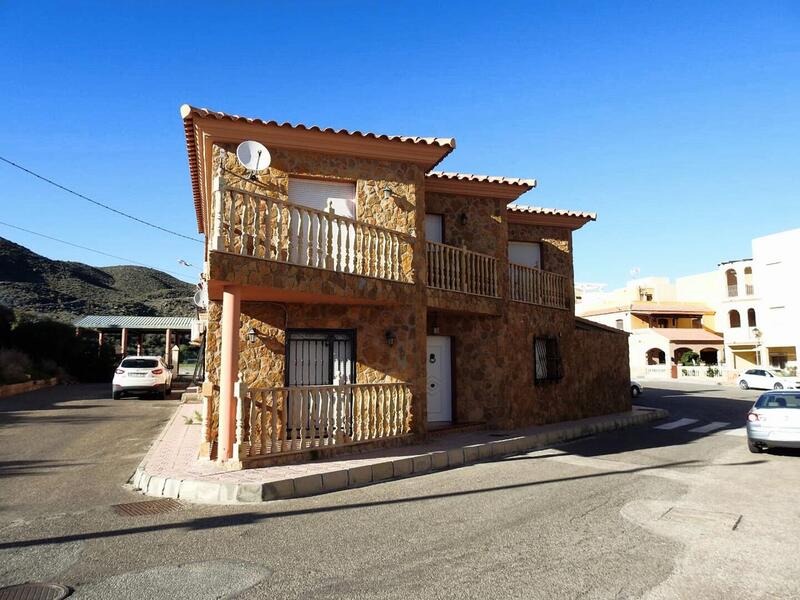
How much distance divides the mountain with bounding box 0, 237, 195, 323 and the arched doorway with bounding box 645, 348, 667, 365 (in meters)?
41.4

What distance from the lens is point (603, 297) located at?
61562 mm

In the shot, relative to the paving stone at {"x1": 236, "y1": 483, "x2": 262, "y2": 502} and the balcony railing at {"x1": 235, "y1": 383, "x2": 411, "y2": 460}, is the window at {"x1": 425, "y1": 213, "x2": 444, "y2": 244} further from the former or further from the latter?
the paving stone at {"x1": 236, "y1": 483, "x2": 262, "y2": 502}

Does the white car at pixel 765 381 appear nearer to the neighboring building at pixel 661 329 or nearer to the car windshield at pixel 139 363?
the neighboring building at pixel 661 329

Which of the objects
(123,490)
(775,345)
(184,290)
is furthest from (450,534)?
(184,290)

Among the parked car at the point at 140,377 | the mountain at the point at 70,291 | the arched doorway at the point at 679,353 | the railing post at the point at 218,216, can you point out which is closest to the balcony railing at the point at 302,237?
the railing post at the point at 218,216

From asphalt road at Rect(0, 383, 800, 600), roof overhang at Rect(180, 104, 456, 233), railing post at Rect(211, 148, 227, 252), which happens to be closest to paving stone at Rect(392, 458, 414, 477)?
asphalt road at Rect(0, 383, 800, 600)

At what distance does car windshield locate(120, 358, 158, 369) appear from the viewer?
21031mm

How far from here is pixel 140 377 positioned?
2069 centimetres

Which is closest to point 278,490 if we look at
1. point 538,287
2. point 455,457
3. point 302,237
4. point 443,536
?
point 443,536

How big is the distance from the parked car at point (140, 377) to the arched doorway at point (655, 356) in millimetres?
41448

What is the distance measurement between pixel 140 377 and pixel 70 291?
41552 millimetres

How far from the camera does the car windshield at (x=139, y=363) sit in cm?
2103

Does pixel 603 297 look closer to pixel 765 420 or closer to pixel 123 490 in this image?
pixel 765 420

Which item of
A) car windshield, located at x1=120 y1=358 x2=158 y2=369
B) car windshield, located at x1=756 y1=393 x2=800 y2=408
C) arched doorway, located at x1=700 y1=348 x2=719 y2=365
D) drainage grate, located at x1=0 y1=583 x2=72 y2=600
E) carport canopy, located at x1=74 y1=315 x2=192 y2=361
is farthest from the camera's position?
arched doorway, located at x1=700 y1=348 x2=719 y2=365
